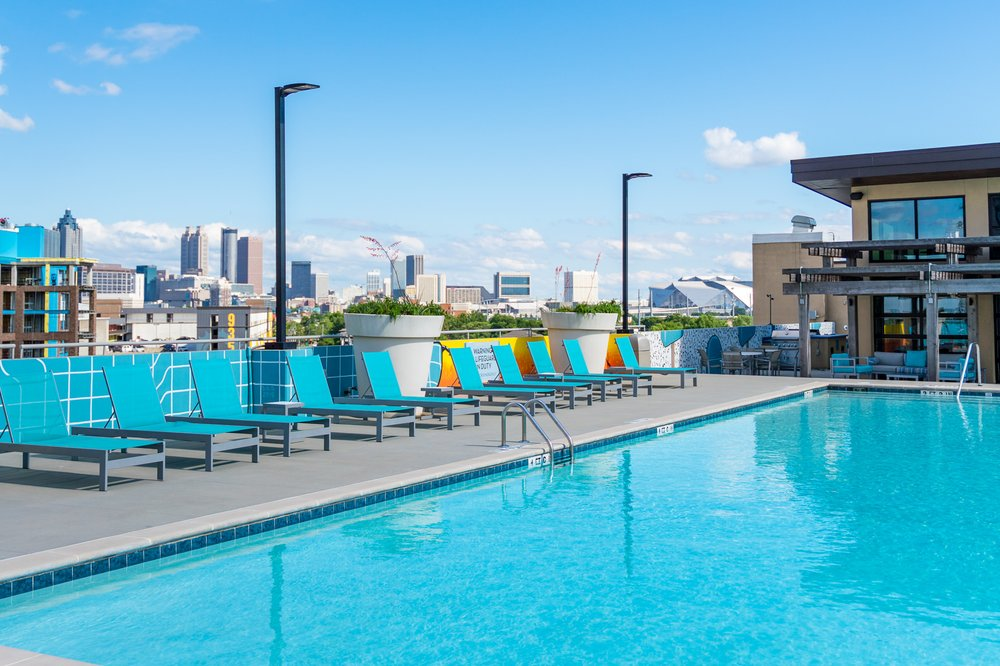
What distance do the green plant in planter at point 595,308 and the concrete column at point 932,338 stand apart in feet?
21.5

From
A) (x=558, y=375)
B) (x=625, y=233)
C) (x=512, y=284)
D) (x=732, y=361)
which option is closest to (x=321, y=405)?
(x=558, y=375)

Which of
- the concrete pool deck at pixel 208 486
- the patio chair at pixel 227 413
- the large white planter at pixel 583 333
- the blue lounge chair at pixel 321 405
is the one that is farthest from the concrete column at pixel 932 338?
the patio chair at pixel 227 413

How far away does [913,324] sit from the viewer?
22484 mm

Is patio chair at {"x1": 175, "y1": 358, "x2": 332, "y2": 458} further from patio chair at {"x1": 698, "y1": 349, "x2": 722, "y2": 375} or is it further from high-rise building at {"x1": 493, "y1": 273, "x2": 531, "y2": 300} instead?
high-rise building at {"x1": 493, "y1": 273, "x2": 531, "y2": 300}

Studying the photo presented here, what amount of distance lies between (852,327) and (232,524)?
19.5 m

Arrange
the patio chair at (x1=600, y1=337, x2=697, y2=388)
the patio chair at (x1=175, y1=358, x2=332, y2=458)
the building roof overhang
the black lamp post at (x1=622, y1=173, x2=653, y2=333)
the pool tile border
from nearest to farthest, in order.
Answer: the pool tile border, the patio chair at (x1=175, y1=358, x2=332, y2=458), the patio chair at (x1=600, y1=337, x2=697, y2=388), the building roof overhang, the black lamp post at (x1=622, y1=173, x2=653, y2=333)

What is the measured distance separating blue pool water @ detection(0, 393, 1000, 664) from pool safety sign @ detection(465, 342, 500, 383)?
7584 mm

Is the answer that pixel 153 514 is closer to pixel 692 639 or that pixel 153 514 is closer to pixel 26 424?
pixel 26 424

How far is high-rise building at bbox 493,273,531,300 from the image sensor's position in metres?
165

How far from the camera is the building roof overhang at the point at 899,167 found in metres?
20.7

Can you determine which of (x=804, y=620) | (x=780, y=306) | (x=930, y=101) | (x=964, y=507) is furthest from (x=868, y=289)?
(x=780, y=306)

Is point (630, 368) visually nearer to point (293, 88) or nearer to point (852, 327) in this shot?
point (852, 327)

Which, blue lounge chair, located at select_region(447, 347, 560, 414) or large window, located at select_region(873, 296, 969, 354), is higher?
large window, located at select_region(873, 296, 969, 354)

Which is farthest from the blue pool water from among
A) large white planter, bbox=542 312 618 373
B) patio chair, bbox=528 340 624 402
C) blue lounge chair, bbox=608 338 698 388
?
large white planter, bbox=542 312 618 373
